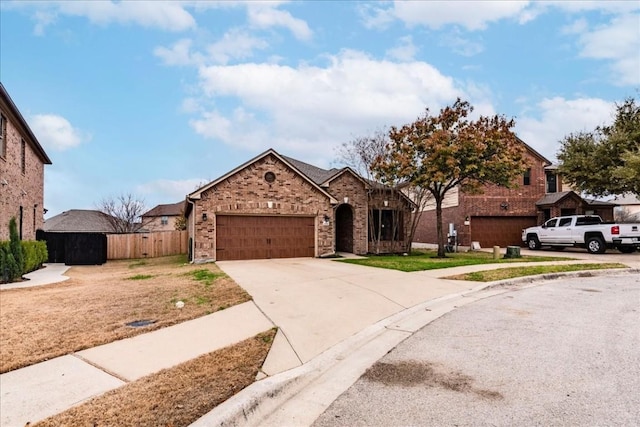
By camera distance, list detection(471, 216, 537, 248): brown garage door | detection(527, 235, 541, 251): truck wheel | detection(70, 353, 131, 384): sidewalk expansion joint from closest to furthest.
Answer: detection(70, 353, 131, 384): sidewalk expansion joint, detection(527, 235, 541, 251): truck wheel, detection(471, 216, 537, 248): brown garage door

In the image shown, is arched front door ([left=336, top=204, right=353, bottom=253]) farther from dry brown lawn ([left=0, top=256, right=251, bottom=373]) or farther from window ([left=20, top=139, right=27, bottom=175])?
window ([left=20, top=139, right=27, bottom=175])

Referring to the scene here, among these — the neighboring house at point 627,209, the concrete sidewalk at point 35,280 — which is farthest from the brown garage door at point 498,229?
the concrete sidewalk at point 35,280

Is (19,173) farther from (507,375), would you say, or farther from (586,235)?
(586,235)

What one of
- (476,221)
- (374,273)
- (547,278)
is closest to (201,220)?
(374,273)

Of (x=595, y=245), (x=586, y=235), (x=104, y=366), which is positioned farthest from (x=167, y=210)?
(x=104, y=366)

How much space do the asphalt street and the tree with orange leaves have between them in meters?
11.3

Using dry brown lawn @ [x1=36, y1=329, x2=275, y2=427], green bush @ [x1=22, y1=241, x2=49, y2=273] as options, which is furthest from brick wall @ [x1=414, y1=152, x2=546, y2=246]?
dry brown lawn @ [x1=36, y1=329, x2=275, y2=427]

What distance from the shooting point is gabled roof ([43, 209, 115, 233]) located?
49553 millimetres

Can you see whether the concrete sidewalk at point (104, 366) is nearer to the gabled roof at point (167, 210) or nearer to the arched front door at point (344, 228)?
the arched front door at point (344, 228)

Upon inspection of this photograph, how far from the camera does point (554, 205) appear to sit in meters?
25.1

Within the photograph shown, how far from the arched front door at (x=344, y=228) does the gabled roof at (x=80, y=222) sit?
35.4 meters

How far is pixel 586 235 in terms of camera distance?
67.5 ft

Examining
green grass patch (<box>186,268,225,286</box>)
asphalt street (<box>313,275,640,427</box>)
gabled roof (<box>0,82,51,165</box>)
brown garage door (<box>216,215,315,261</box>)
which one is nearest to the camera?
asphalt street (<box>313,275,640,427</box>)

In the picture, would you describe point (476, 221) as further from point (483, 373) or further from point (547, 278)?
point (483, 373)
